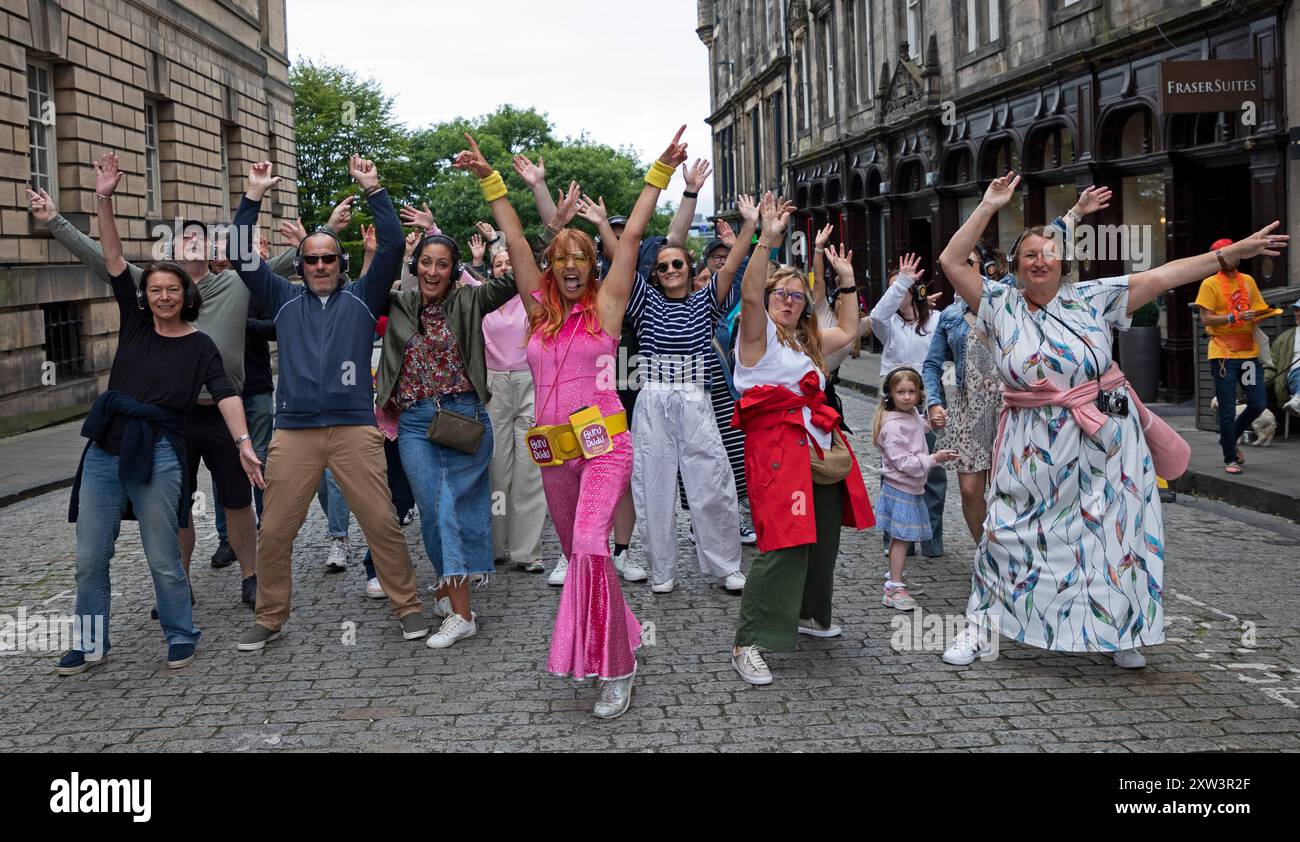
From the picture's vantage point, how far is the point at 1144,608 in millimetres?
5441

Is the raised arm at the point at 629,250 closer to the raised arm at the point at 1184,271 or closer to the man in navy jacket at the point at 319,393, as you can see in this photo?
the man in navy jacket at the point at 319,393

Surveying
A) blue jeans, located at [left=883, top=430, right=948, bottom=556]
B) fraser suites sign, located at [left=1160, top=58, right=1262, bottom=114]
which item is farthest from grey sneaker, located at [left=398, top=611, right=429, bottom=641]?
fraser suites sign, located at [left=1160, top=58, right=1262, bottom=114]

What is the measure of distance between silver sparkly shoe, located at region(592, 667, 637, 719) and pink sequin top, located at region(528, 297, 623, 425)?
3.55ft

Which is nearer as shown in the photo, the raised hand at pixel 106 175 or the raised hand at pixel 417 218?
the raised hand at pixel 106 175

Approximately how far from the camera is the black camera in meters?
5.59

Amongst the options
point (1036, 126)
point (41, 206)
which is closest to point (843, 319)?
point (41, 206)

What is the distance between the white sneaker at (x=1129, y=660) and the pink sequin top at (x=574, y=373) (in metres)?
2.40

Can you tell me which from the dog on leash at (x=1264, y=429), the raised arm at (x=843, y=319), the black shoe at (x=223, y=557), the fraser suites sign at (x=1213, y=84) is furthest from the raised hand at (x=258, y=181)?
the fraser suites sign at (x=1213, y=84)

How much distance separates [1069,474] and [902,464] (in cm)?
165

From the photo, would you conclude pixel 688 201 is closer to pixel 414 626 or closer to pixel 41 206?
pixel 414 626

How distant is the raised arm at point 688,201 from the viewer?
6953 millimetres

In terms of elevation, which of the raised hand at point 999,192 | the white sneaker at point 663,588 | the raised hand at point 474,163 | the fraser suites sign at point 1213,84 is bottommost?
the white sneaker at point 663,588

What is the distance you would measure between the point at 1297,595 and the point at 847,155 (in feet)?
→ 89.5
